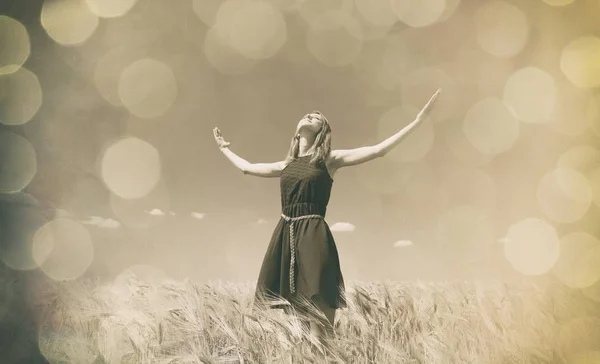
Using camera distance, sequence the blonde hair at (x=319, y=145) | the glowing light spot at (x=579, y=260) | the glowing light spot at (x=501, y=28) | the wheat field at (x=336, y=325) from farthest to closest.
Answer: the glowing light spot at (x=501, y=28) → the glowing light spot at (x=579, y=260) → the blonde hair at (x=319, y=145) → the wheat field at (x=336, y=325)

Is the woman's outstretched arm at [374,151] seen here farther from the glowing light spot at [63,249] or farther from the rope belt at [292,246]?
the glowing light spot at [63,249]

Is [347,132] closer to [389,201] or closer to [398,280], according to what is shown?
[389,201]

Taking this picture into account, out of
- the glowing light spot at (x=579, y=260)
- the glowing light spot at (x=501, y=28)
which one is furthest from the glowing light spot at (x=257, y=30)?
the glowing light spot at (x=579, y=260)

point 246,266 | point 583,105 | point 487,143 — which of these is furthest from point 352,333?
point 583,105

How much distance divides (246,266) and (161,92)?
754mm

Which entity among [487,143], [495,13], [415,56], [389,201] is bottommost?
[389,201]

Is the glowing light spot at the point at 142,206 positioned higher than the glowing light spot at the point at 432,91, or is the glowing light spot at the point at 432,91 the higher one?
the glowing light spot at the point at 432,91

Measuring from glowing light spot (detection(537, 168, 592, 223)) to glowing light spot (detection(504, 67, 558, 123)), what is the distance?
0.75 ft

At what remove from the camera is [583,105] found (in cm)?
205

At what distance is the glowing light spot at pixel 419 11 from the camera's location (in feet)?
6.89

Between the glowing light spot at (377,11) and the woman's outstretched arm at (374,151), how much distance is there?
44cm

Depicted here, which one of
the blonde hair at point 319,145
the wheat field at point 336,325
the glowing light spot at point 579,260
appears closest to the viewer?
the wheat field at point 336,325

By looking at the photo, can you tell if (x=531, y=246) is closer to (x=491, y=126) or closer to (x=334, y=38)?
(x=491, y=126)

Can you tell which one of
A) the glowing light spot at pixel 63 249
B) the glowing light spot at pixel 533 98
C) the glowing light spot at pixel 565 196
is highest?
the glowing light spot at pixel 533 98
